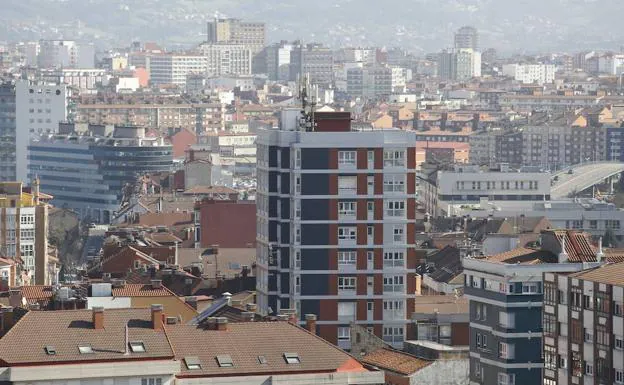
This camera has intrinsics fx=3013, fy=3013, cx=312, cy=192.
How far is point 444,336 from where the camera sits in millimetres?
52969

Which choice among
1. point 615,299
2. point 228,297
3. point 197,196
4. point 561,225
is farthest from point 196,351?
point 197,196

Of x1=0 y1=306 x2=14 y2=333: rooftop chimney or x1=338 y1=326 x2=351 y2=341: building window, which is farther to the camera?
x1=338 y1=326 x2=351 y2=341: building window

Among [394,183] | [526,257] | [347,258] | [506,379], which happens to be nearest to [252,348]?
[506,379]

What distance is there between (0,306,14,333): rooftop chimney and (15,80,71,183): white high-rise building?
425 feet

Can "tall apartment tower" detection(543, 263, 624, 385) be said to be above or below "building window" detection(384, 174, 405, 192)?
below

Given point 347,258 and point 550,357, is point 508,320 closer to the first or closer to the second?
point 550,357

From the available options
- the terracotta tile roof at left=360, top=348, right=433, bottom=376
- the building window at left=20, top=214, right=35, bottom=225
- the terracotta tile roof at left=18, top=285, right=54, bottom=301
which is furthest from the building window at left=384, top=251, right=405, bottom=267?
the building window at left=20, top=214, right=35, bottom=225

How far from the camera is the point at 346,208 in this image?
2208 inches

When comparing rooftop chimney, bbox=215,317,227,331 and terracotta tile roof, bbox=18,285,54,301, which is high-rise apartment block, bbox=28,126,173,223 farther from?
rooftop chimney, bbox=215,317,227,331

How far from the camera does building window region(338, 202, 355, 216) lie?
56062 millimetres

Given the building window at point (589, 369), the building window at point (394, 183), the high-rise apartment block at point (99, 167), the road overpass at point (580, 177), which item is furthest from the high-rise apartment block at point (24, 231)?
the high-rise apartment block at point (99, 167)

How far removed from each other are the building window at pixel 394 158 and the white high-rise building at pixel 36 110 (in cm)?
11661

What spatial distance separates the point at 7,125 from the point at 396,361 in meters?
130

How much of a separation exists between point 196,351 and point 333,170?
14628mm
